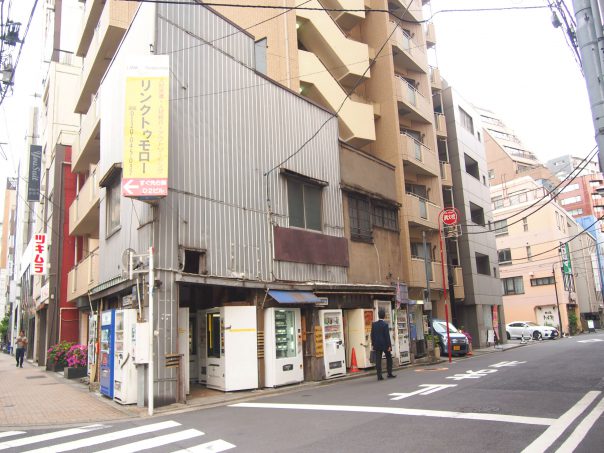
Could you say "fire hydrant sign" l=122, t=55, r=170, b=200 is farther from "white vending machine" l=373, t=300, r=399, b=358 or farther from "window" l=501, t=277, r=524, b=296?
"window" l=501, t=277, r=524, b=296

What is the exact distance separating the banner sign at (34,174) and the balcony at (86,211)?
489cm

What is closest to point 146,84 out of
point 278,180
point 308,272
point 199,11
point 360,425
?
point 199,11

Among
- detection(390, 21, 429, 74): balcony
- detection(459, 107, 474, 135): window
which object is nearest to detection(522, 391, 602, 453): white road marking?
detection(390, 21, 429, 74): balcony

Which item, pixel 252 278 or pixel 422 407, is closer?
pixel 422 407

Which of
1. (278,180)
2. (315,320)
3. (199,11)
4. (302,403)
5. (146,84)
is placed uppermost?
(199,11)

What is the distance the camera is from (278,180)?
50.3 ft

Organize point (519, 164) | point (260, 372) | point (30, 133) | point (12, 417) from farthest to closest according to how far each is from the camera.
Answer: point (519, 164)
point (30, 133)
point (260, 372)
point (12, 417)

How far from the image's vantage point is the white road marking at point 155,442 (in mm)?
6840

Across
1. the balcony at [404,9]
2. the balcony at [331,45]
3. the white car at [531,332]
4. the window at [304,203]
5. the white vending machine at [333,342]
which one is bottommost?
the white car at [531,332]

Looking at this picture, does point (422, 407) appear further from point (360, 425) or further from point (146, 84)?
point (146, 84)

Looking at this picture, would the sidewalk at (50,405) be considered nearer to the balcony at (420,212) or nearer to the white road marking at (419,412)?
the white road marking at (419,412)

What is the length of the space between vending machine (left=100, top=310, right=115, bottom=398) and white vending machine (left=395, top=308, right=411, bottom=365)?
10.6 m

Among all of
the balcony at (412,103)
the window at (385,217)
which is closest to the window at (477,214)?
the balcony at (412,103)

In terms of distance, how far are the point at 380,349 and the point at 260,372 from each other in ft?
11.5
